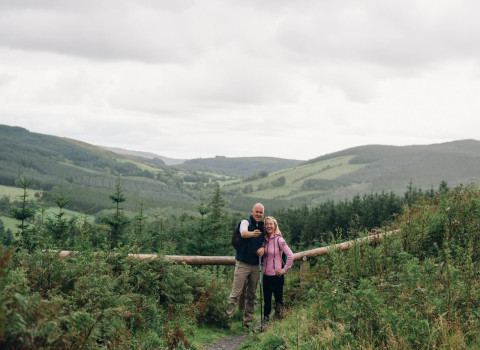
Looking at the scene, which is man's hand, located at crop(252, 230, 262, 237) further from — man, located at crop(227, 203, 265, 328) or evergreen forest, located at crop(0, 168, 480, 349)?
evergreen forest, located at crop(0, 168, 480, 349)

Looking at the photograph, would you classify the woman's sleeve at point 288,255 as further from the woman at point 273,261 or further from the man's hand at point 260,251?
the man's hand at point 260,251

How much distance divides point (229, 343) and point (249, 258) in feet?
5.28

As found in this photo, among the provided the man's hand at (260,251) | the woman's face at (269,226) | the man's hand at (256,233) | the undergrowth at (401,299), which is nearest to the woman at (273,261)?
the woman's face at (269,226)

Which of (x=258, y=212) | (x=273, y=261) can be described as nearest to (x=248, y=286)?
(x=273, y=261)

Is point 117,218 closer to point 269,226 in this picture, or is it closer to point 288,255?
Result: point 269,226

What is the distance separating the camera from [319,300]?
687 cm

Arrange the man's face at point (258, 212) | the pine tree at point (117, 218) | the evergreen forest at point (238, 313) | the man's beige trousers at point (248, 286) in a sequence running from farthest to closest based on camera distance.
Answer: the pine tree at point (117, 218) < the man's beige trousers at point (248, 286) < the man's face at point (258, 212) < the evergreen forest at point (238, 313)

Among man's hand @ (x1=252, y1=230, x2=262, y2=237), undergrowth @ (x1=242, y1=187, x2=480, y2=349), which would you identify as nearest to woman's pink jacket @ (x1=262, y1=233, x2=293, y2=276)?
man's hand @ (x1=252, y1=230, x2=262, y2=237)

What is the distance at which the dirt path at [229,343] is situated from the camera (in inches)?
279

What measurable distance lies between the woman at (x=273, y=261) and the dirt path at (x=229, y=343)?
76cm

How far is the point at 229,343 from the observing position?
24.3 feet

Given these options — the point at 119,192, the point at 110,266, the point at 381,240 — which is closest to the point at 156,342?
the point at 110,266

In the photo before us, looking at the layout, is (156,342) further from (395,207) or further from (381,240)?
(395,207)

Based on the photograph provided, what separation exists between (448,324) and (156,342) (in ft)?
12.7
